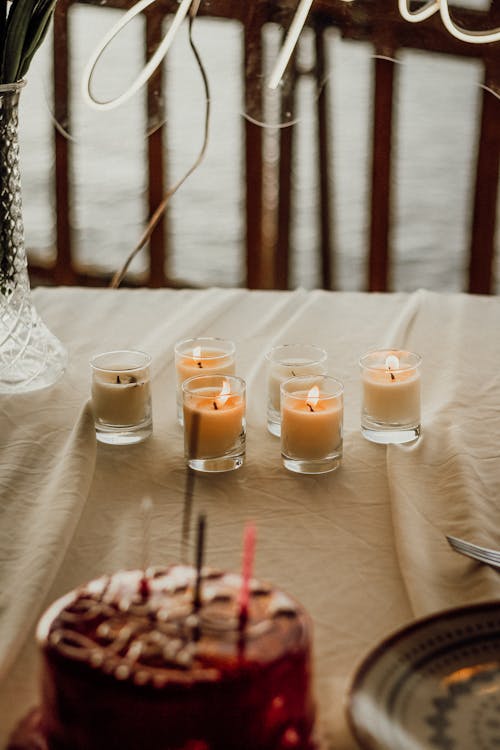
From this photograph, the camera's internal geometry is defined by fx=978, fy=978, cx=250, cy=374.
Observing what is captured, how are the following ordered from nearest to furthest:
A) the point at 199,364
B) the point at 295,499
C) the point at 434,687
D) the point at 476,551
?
the point at 434,687 < the point at 476,551 < the point at 295,499 < the point at 199,364

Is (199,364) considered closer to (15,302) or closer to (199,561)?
(15,302)

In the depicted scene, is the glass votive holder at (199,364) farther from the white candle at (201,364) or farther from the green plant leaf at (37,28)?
the green plant leaf at (37,28)

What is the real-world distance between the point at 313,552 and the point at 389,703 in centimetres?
27

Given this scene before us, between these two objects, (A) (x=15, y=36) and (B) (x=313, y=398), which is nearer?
(B) (x=313, y=398)

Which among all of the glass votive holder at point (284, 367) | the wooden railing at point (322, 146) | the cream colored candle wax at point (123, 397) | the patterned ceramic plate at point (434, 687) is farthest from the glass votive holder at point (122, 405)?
the wooden railing at point (322, 146)

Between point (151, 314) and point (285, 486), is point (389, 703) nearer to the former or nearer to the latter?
point (285, 486)

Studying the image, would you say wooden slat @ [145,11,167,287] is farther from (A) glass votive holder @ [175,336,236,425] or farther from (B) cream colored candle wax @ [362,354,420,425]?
(B) cream colored candle wax @ [362,354,420,425]

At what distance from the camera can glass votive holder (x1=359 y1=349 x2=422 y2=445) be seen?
1.08 meters

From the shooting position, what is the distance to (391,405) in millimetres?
1074

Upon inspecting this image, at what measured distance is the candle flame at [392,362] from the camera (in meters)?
1.11

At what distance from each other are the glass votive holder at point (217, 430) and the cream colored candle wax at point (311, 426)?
5 centimetres

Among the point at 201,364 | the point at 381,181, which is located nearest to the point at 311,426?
the point at 201,364

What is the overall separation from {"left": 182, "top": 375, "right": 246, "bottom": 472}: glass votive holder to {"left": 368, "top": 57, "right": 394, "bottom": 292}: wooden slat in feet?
4.37

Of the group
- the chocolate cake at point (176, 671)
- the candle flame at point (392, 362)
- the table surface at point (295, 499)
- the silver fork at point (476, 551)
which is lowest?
the table surface at point (295, 499)
